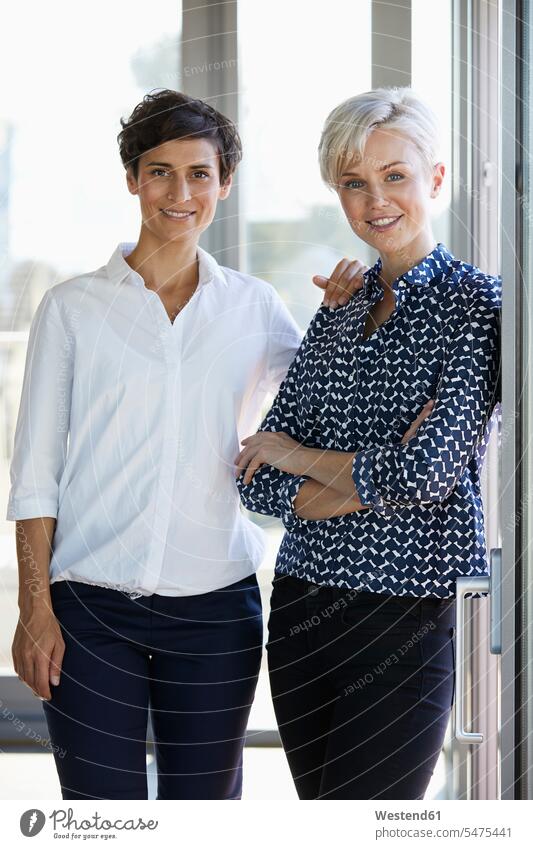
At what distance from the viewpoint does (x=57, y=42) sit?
5.93 feet

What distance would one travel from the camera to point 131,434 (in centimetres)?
122

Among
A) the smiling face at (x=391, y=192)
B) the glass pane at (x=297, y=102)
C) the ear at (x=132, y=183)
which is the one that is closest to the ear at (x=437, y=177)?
the smiling face at (x=391, y=192)

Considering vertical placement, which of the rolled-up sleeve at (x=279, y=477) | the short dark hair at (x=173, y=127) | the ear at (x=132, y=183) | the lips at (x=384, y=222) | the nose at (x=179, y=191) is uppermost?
the short dark hair at (x=173, y=127)

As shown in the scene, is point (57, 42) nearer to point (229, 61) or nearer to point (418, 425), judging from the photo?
point (229, 61)

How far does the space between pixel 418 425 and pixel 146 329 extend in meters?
0.38

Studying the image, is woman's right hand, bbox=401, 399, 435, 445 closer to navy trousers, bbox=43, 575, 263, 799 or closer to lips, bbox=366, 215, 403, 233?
lips, bbox=366, 215, 403, 233

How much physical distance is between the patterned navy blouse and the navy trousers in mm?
123

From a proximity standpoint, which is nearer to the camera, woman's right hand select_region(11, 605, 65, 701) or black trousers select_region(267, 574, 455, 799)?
black trousers select_region(267, 574, 455, 799)

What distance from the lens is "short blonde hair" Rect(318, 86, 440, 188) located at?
1.09m

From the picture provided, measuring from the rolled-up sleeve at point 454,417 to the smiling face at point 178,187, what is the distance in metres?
0.38

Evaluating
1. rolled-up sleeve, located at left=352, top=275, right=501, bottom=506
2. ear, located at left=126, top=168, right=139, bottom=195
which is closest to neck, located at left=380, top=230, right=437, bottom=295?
rolled-up sleeve, located at left=352, top=275, right=501, bottom=506

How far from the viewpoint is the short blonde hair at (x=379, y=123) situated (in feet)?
3.57

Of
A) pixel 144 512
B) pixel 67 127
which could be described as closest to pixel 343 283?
pixel 144 512

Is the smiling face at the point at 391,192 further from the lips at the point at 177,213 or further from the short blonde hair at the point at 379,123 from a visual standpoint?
the lips at the point at 177,213
